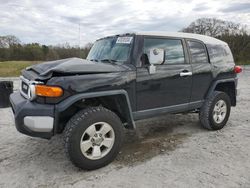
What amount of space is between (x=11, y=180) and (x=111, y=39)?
267 cm

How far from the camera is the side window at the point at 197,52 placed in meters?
4.89

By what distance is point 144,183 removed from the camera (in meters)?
3.25

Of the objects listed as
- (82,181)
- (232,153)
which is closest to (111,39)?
(82,181)

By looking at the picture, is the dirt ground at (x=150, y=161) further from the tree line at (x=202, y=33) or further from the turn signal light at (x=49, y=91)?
the tree line at (x=202, y=33)

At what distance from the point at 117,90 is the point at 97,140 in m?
0.75

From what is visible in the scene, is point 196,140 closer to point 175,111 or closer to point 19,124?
point 175,111

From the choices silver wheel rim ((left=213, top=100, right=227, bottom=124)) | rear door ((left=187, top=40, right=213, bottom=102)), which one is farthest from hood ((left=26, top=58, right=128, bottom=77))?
silver wheel rim ((left=213, top=100, right=227, bottom=124))

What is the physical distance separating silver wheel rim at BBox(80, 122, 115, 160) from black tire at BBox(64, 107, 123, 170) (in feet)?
0.13

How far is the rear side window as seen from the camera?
5.21 m

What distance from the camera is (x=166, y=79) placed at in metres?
4.38

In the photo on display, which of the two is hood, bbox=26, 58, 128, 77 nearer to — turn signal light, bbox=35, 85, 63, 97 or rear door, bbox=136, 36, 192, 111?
turn signal light, bbox=35, 85, 63, 97

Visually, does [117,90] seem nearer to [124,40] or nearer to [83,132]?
[83,132]

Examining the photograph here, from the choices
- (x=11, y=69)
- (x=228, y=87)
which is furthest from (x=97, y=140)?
(x=11, y=69)

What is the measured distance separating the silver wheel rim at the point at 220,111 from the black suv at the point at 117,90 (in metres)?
0.01
